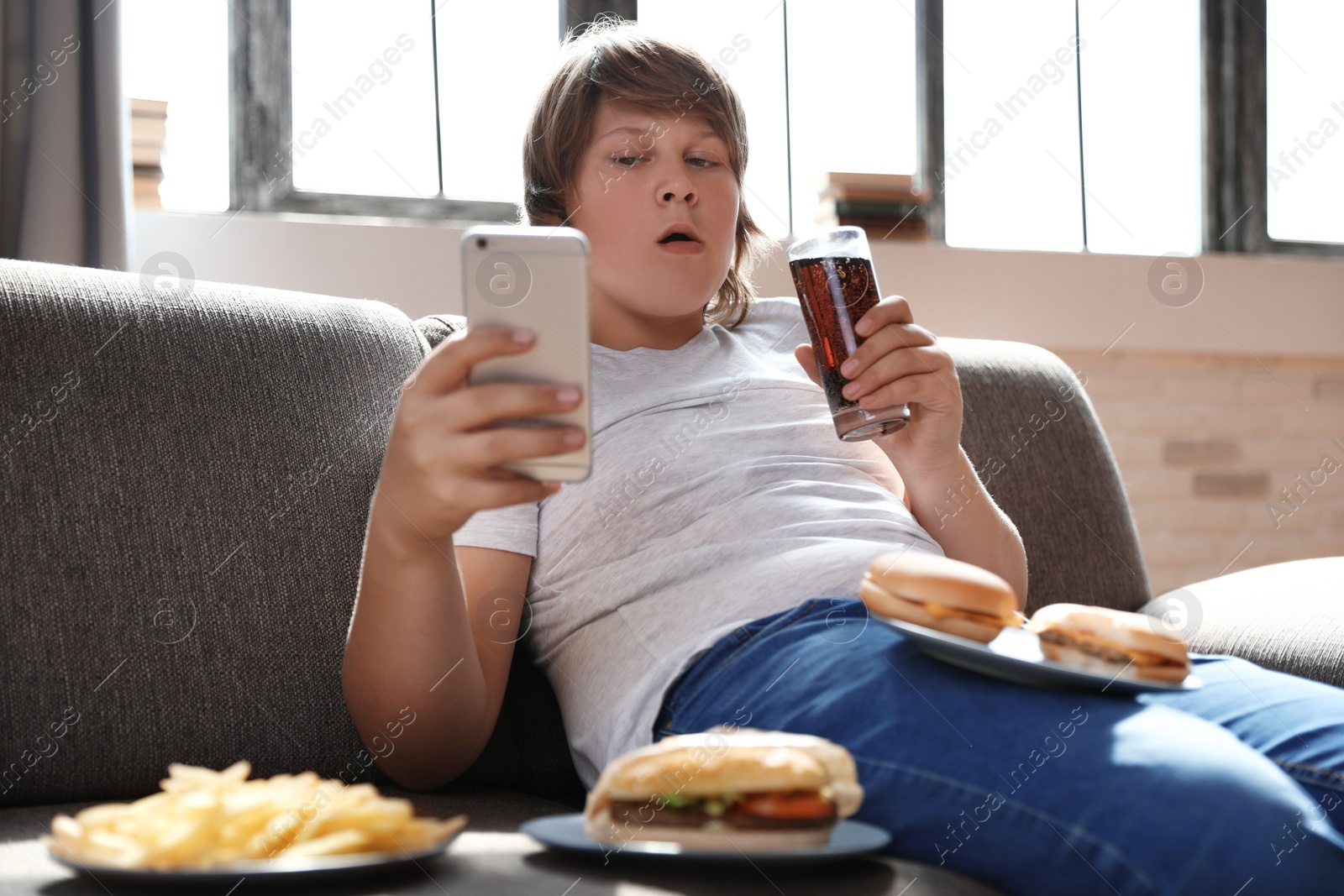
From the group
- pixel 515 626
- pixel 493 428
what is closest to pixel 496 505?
pixel 493 428

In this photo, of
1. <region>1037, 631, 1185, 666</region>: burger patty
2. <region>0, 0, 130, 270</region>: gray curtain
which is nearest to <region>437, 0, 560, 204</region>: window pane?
<region>0, 0, 130, 270</region>: gray curtain

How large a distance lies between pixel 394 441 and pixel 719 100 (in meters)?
0.70

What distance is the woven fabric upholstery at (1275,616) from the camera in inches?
50.7

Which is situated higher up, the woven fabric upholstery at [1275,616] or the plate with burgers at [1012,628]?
the plate with burgers at [1012,628]

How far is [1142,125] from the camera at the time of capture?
3.24 metres

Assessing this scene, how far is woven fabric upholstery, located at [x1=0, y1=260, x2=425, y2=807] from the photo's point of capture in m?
0.99

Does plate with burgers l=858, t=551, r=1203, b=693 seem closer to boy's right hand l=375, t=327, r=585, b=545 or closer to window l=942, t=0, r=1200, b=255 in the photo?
boy's right hand l=375, t=327, r=585, b=545

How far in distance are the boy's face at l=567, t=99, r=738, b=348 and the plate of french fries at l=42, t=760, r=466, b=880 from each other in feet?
2.35

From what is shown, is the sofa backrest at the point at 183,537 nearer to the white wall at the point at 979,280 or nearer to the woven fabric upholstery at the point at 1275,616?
the woven fabric upholstery at the point at 1275,616

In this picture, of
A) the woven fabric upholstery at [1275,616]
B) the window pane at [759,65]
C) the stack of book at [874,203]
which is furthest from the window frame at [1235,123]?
the woven fabric upholstery at [1275,616]

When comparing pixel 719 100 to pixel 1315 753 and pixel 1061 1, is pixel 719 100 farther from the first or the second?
pixel 1061 1

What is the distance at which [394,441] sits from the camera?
0.77 meters

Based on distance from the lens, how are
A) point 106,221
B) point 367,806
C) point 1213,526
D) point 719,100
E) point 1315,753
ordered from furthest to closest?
point 1213,526, point 106,221, point 719,100, point 1315,753, point 367,806

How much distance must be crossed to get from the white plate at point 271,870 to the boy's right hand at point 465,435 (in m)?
0.22
